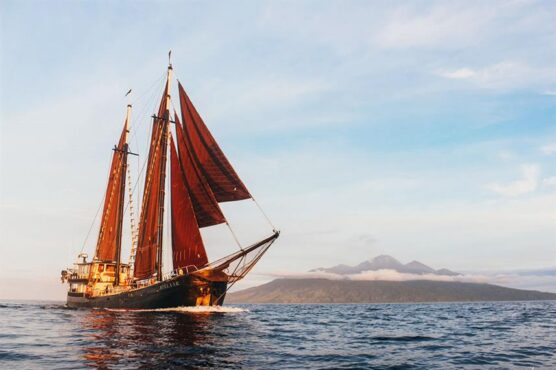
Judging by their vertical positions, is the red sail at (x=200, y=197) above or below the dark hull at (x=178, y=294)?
above

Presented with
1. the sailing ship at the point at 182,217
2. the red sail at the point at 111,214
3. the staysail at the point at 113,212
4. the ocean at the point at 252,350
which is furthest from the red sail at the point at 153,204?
the ocean at the point at 252,350

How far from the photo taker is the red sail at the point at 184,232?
43.1 metres

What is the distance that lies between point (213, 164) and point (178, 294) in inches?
528

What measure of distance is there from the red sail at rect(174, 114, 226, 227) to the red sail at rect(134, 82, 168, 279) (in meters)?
5.02

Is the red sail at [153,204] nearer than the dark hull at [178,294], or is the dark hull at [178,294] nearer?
the dark hull at [178,294]

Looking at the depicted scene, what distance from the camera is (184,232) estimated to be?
43906mm

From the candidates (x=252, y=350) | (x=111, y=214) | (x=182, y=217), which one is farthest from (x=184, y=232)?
(x=252, y=350)

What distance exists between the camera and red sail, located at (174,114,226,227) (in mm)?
43500

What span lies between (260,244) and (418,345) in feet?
75.2

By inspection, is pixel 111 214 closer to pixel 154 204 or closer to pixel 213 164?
pixel 154 204

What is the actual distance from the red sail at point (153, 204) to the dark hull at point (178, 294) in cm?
424

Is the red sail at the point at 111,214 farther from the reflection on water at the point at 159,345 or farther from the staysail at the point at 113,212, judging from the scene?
the reflection on water at the point at 159,345

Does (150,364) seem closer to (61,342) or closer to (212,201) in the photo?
(61,342)

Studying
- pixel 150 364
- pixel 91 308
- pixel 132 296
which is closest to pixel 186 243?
pixel 132 296
